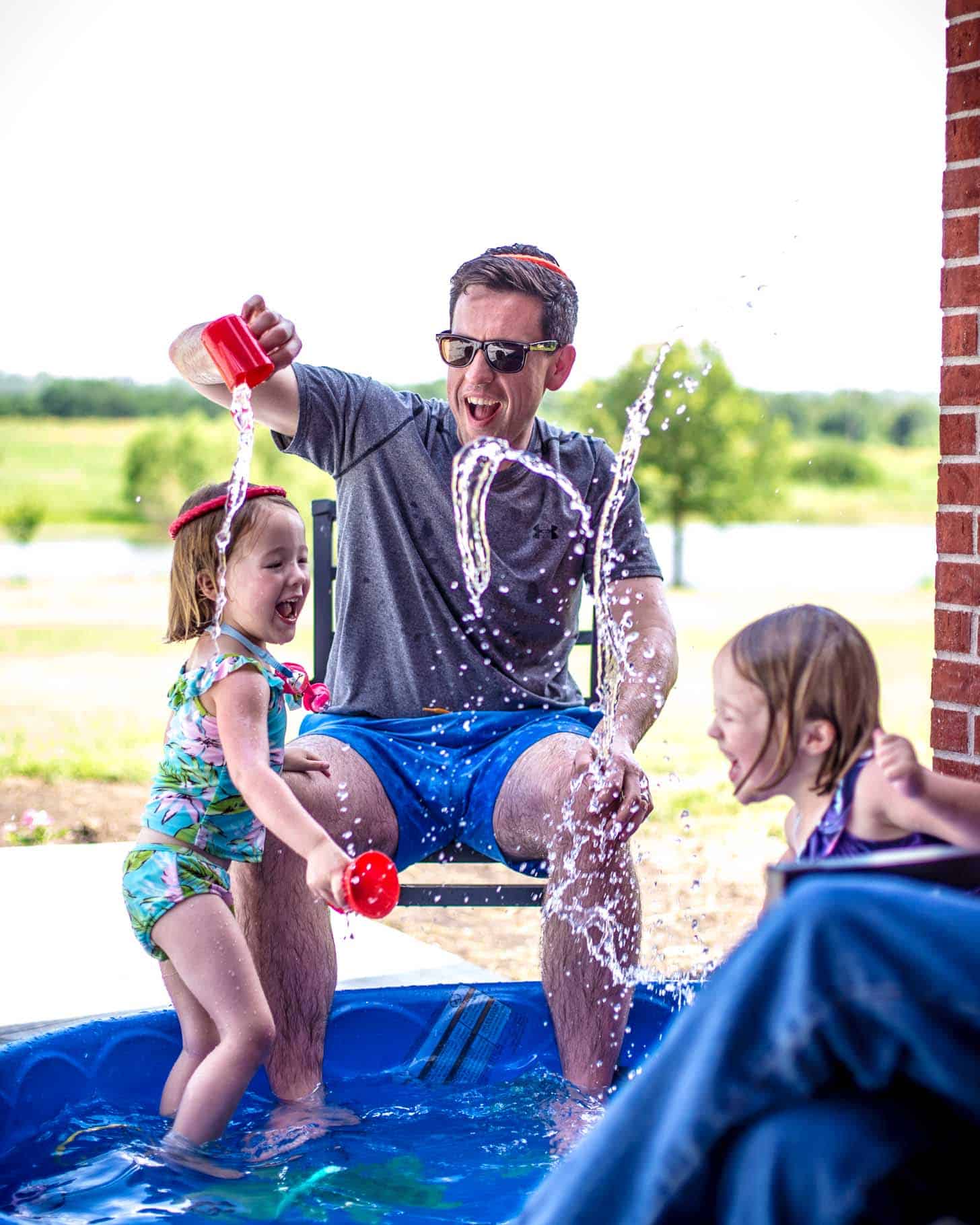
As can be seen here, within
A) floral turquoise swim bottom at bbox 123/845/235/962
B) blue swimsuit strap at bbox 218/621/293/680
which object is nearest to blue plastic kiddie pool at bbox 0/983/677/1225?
floral turquoise swim bottom at bbox 123/845/235/962

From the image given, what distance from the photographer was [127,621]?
12.7 m

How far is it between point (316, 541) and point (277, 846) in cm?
90

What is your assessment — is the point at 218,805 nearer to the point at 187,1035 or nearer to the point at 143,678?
the point at 187,1035

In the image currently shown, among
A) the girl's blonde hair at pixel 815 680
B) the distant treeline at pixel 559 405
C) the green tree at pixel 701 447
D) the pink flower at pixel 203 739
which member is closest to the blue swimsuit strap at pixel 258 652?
the pink flower at pixel 203 739

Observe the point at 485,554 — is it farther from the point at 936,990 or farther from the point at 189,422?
the point at 189,422

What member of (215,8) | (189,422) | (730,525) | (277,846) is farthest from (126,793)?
(215,8)

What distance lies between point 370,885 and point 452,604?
0.94 m

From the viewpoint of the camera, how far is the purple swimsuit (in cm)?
171

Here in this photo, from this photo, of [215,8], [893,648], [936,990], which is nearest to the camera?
[936,990]

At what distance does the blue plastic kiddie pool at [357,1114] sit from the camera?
190cm

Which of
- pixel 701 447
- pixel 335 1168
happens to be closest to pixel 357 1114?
pixel 335 1168

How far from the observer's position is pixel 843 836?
1.73 metres

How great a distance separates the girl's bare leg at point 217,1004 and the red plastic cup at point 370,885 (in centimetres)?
28

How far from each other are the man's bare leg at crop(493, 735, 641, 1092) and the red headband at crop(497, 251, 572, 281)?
1.01 meters
